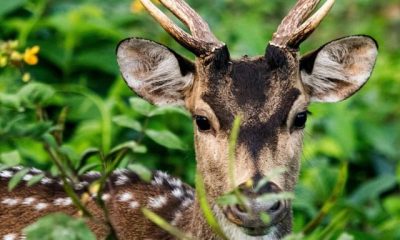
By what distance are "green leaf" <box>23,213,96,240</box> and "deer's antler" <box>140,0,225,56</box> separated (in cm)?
162

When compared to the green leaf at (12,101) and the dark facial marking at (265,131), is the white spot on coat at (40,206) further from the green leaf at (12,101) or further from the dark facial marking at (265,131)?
the dark facial marking at (265,131)

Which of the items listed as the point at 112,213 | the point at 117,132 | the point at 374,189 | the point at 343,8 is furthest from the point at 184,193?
the point at 343,8

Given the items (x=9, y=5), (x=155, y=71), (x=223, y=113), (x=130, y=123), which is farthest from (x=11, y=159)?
(x=9, y=5)

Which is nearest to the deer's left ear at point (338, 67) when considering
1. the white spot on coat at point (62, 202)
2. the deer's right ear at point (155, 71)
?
the deer's right ear at point (155, 71)

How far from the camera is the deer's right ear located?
7207mm

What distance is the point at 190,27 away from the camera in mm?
7383

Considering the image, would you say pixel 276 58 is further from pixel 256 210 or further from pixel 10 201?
pixel 10 201

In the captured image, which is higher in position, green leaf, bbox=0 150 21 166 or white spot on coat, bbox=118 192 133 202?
green leaf, bbox=0 150 21 166

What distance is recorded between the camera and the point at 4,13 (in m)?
10.0

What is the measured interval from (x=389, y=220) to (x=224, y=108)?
9.17 ft

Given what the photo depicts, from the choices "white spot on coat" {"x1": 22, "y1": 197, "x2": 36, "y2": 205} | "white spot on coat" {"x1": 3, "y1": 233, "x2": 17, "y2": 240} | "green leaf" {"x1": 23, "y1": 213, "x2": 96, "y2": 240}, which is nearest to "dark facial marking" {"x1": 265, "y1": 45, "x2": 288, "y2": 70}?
"white spot on coat" {"x1": 22, "y1": 197, "x2": 36, "y2": 205}

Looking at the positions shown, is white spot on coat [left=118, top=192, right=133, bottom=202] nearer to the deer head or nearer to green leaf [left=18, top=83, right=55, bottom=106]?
the deer head

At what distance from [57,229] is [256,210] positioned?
1.07 m

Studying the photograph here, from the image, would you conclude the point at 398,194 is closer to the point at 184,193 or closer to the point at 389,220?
the point at 389,220
